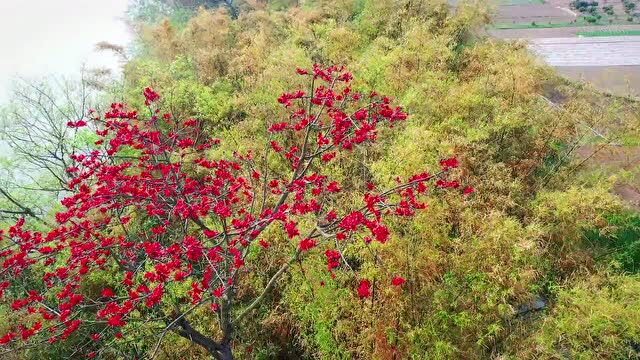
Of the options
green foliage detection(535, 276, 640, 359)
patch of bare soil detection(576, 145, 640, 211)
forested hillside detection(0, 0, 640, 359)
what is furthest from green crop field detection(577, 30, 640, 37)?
green foliage detection(535, 276, 640, 359)

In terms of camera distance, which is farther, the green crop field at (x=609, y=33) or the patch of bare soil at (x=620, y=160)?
the green crop field at (x=609, y=33)

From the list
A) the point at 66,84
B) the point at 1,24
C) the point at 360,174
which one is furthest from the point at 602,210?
the point at 1,24

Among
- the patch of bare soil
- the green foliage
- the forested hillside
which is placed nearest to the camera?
the forested hillside

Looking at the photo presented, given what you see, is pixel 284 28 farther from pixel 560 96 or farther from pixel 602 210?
pixel 602 210

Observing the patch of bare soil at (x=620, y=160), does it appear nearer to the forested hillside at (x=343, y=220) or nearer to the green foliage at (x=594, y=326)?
the forested hillside at (x=343, y=220)

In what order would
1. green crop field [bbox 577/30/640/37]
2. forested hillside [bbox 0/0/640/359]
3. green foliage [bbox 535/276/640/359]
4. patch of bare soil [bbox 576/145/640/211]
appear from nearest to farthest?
forested hillside [bbox 0/0/640/359] → green foliage [bbox 535/276/640/359] → patch of bare soil [bbox 576/145/640/211] → green crop field [bbox 577/30/640/37]

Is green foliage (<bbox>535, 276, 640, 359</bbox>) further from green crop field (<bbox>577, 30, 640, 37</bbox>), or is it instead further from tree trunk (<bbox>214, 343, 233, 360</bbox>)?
green crop field (<bbox>577, 30, 640, 37</bbox>)

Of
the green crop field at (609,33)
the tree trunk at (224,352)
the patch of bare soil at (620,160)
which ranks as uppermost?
the green crop field at (609,33)

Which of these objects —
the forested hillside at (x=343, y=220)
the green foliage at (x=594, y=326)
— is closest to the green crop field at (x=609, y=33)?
the forested hillside at (x=343, y=220)

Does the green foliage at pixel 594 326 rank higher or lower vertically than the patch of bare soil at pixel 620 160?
lower
